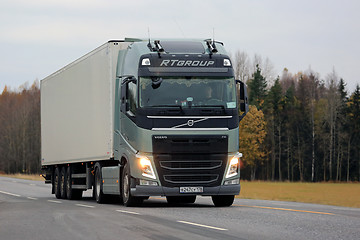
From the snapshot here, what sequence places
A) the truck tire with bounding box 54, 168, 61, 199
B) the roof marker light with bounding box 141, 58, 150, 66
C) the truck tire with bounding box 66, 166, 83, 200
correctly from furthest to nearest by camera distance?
the truck tire with bounding box 54, 168, 61, 199
the truck tire with bounding box 66, 166, 83, 200
the roof marker light with bounding box 141, 58, 150, 66

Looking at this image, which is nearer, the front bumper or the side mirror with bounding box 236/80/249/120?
the front bumper

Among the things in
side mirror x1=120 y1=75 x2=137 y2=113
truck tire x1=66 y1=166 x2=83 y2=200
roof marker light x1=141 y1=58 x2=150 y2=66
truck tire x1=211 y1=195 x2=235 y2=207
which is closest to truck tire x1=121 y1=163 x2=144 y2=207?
side mirror x1=120 y1=75 x2=137 y2=113

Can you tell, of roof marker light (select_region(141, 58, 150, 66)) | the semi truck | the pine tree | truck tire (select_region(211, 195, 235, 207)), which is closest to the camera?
the semi truck

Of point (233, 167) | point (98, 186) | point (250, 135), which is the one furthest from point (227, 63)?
point (250, 135)

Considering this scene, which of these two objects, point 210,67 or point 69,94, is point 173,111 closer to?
point 210,67

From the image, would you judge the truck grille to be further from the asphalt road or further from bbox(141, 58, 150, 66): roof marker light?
bbox(141, 58, 150, 66): roof marker light

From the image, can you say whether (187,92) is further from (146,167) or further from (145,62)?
(146,167)

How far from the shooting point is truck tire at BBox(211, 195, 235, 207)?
752 inches

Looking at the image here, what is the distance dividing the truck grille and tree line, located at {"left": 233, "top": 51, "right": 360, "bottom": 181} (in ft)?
241

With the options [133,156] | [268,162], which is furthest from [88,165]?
[268,162]

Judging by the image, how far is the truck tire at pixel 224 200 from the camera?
19094 mm

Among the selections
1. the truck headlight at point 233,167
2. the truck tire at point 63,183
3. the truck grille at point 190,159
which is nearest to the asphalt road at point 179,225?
the truck grille at point 190,159

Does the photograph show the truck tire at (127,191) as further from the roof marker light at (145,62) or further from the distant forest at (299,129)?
the distant forest at (299,129)

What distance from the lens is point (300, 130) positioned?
343 feet
